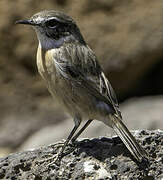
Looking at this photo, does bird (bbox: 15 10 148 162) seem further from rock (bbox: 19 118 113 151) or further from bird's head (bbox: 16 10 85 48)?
rock (bbox: 19 118 113 151)

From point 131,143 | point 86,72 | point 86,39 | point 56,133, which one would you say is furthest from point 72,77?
point 86,39

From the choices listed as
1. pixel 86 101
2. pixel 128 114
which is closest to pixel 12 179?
pixel 86 101

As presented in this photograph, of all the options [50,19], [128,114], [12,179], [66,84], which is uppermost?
[50,19]

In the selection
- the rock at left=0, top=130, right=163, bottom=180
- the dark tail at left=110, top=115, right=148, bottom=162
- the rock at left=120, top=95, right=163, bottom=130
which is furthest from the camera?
the rock at left=120, top=95, right=163, bottom=130

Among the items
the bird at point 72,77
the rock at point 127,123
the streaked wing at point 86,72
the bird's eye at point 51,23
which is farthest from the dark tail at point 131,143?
the rock at point 127,123

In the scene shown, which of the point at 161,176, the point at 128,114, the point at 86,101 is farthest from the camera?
the point at 128,114

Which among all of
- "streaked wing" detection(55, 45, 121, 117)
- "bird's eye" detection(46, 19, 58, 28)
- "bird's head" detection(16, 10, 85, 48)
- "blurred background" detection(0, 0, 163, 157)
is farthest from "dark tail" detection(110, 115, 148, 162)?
"blurred background" detection(0, 0, 163, 157)

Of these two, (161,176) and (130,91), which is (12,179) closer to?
(161,176)
